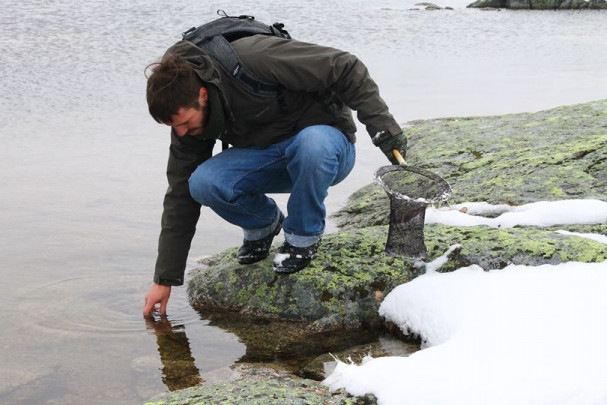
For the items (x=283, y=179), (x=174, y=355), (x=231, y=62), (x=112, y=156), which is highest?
(x=231, y=62)

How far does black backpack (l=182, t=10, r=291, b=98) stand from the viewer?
4227 millimetres

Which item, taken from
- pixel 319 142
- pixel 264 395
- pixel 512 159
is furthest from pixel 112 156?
pixel 264 395

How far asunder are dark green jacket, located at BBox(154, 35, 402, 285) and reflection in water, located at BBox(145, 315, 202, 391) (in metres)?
0.26

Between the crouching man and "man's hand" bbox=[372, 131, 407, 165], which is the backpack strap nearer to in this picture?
the crouching man

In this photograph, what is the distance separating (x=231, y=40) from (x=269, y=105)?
1.36ft

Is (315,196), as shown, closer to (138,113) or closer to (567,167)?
(567,167)

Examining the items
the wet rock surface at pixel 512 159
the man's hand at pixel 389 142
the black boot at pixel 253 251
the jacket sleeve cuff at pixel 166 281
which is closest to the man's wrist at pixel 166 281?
the jacket sleeve cuff at pixel 166 281

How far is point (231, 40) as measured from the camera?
14.3 ft

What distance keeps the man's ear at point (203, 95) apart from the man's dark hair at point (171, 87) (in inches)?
0.9

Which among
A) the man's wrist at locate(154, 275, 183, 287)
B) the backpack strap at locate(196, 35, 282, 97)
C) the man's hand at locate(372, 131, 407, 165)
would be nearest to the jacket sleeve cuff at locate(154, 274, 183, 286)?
the man's wrist at locate(154, 275, 183, 287)

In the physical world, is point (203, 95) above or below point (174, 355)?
above

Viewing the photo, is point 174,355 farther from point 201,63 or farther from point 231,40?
point 231,40

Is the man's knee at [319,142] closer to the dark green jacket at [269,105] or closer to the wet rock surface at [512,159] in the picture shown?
the dark green jacket at [269,105]

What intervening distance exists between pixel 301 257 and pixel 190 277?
121 cm
